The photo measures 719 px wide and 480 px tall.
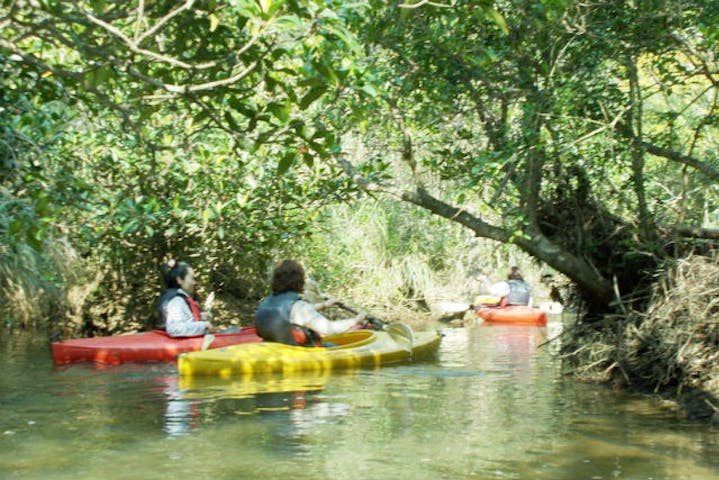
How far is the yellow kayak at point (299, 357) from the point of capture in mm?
9484

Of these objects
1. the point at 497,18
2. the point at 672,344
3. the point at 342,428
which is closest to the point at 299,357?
the point at 342,428

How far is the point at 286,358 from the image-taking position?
9742 mm

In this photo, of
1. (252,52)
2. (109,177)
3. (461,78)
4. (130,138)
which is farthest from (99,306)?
(252,52)

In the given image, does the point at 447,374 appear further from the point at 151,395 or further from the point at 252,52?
the point at 252,52

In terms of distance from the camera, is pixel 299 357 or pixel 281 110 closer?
pixel 281 110

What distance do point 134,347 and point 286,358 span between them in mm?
1962

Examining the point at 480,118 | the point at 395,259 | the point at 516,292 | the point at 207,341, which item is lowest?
the point at 207,341

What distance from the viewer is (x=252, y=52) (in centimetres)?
513

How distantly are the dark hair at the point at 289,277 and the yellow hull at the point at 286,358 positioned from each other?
575mm

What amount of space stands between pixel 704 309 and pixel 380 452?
3.13 metres

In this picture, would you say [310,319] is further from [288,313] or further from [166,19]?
[166,19]

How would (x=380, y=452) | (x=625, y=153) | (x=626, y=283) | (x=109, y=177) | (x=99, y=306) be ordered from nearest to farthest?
(x=380, y=452) → (x=625, y=153) → (x=626, y=283) → (x=109, y=177) → (x=99, y=306)

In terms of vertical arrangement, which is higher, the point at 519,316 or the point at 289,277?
the point at 289,277

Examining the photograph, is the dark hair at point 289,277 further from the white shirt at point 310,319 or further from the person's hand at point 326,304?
the person's hand at point 326,304
